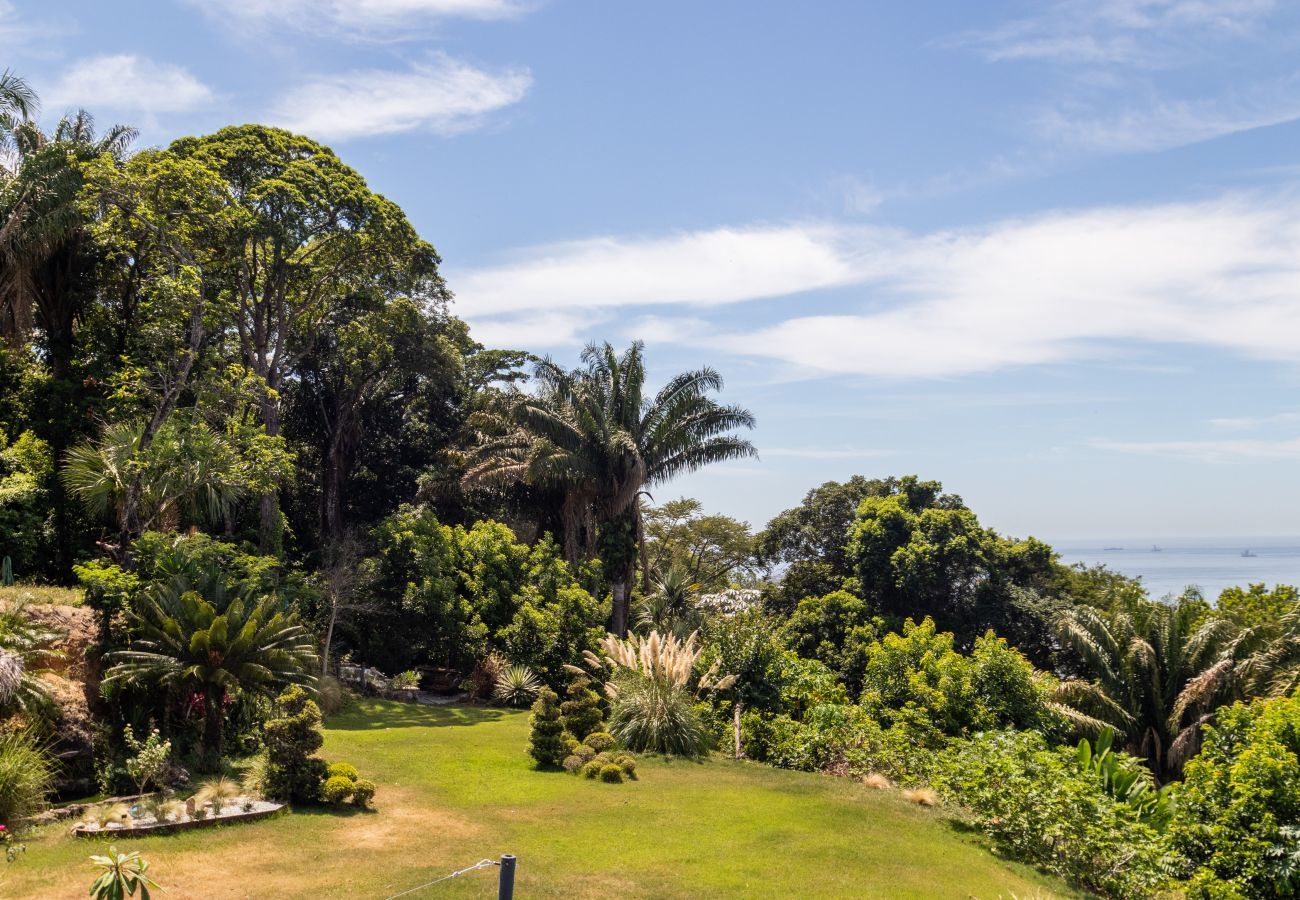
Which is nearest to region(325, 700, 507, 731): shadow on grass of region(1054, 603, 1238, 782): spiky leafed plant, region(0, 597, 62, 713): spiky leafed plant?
region(0, 597, 62, 713): spiky leafed plant

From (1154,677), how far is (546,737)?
15.6 m

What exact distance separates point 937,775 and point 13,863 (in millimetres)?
12117

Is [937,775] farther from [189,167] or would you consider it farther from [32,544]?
[189,167]

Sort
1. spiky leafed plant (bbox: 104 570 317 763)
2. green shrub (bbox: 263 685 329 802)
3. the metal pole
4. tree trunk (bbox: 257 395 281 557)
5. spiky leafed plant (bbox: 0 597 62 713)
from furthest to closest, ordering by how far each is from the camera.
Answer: tree trunk (bbox: 257 395 281 557)
spiky leafed plant (bbox: 104 570 317 763)
green shrub (bbox: 263 685 329 802)
spiky leafed plant (bbox: 0 597 62 713)
the metal pole

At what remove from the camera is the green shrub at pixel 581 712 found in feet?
55.1

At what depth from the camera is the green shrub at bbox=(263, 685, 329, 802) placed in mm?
11844

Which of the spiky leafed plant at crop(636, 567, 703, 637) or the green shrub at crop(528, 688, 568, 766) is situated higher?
the spiky leafed plant at crop(636, 567, 703, 637)

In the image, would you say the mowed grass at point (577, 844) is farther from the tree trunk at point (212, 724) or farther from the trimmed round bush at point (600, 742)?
the tree trunk at point (212, 724)

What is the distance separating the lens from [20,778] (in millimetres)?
10102

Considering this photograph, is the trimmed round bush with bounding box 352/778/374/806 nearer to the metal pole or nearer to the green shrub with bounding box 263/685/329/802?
the green shrub with bounding box 263/685/329/802

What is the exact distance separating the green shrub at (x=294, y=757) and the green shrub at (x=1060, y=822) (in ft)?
29.2

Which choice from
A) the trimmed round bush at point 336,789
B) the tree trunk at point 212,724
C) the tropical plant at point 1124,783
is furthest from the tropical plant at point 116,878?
the tropical plant at point 1124,783

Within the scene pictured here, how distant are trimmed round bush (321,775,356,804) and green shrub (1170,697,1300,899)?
1065 centimetres

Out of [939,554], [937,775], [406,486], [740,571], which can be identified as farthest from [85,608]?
[740,571]
